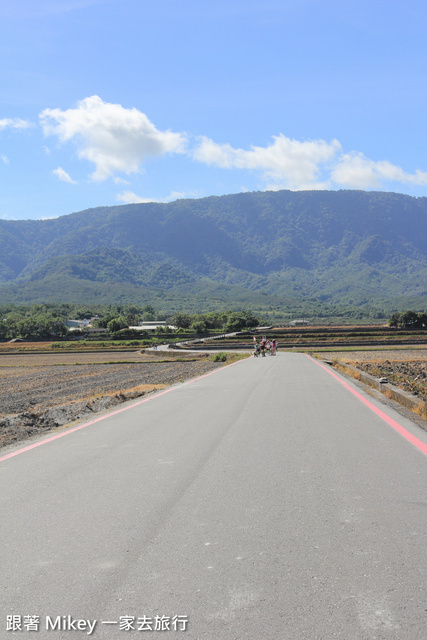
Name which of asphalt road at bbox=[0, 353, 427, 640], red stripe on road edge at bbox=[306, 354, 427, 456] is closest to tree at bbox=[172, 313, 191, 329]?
red stripe on road edge at bbox=[306, 354, 427, 456]

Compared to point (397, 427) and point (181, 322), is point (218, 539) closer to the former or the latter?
point (397, 427)

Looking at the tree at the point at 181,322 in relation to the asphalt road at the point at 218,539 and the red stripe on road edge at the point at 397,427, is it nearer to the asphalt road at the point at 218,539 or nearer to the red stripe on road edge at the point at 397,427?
the red stripe on road edge at the point at 397,427

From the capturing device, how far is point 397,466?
6137mm

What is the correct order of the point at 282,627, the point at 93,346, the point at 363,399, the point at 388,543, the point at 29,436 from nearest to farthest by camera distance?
the point at 282,627, the point at 388,543, the point at 29,436, the point at 363,399, the point at 93,346

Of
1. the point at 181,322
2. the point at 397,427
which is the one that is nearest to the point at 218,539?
the point at 397,427

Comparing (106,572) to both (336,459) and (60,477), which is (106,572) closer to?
(60,477)

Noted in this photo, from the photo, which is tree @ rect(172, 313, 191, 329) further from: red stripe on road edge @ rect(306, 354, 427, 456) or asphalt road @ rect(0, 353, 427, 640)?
asphalt road @ rect(0, 353, 427, 640)

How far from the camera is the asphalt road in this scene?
2.98 metres

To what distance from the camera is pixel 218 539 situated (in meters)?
4.01

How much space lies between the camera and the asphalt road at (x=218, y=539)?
298 centimetres

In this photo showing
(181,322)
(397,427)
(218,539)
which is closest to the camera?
(218,539)

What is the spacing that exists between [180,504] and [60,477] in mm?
1723

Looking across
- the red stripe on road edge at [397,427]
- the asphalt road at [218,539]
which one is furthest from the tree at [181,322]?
the asphalt road at [218,539]

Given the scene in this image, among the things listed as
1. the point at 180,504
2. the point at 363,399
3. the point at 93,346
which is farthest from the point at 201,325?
the point at 180,504
